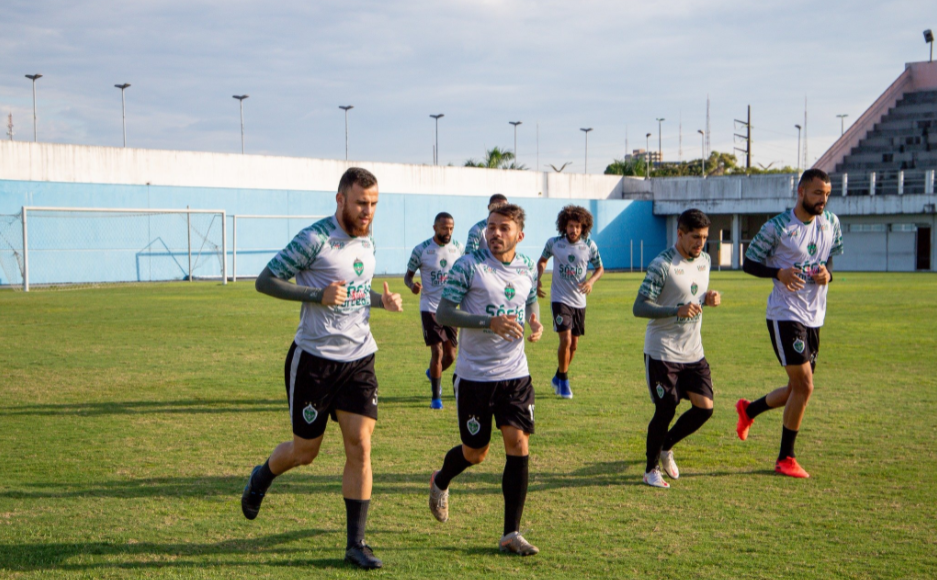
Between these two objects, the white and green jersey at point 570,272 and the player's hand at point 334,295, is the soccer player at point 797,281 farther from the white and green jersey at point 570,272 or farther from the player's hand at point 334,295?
the player's hand at point 334,295

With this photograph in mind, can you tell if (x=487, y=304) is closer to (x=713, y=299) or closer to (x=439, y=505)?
(x=439, y=505)

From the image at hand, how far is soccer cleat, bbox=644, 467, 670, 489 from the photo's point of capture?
6.32 metres

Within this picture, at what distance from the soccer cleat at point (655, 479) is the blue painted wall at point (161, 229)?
3128 cm

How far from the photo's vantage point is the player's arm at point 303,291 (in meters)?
4.80

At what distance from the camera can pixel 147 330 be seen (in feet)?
56.3

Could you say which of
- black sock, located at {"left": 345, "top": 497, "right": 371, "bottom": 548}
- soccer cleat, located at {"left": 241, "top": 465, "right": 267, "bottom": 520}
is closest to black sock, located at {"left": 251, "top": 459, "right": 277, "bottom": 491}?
soccer cleat, located at {"left": 241, "top": 465, "right": 267, "bottom": 520}

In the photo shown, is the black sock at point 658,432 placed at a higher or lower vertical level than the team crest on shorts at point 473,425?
lower

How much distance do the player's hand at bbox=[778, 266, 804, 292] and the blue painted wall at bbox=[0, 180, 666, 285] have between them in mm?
31527

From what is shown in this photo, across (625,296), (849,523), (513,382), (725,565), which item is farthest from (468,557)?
(625,296)

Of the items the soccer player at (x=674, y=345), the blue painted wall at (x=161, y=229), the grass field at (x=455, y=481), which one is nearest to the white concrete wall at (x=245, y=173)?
the blue painted wall at (x=161, y=229)

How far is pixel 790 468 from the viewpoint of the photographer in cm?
659


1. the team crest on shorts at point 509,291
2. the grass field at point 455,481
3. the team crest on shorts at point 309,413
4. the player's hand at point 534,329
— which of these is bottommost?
the grass field at point 455,481

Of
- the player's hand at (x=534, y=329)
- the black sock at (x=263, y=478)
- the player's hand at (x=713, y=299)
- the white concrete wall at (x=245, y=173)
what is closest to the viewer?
the player's hand at (x=534, y=329)

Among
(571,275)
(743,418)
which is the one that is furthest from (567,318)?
(743,418)
